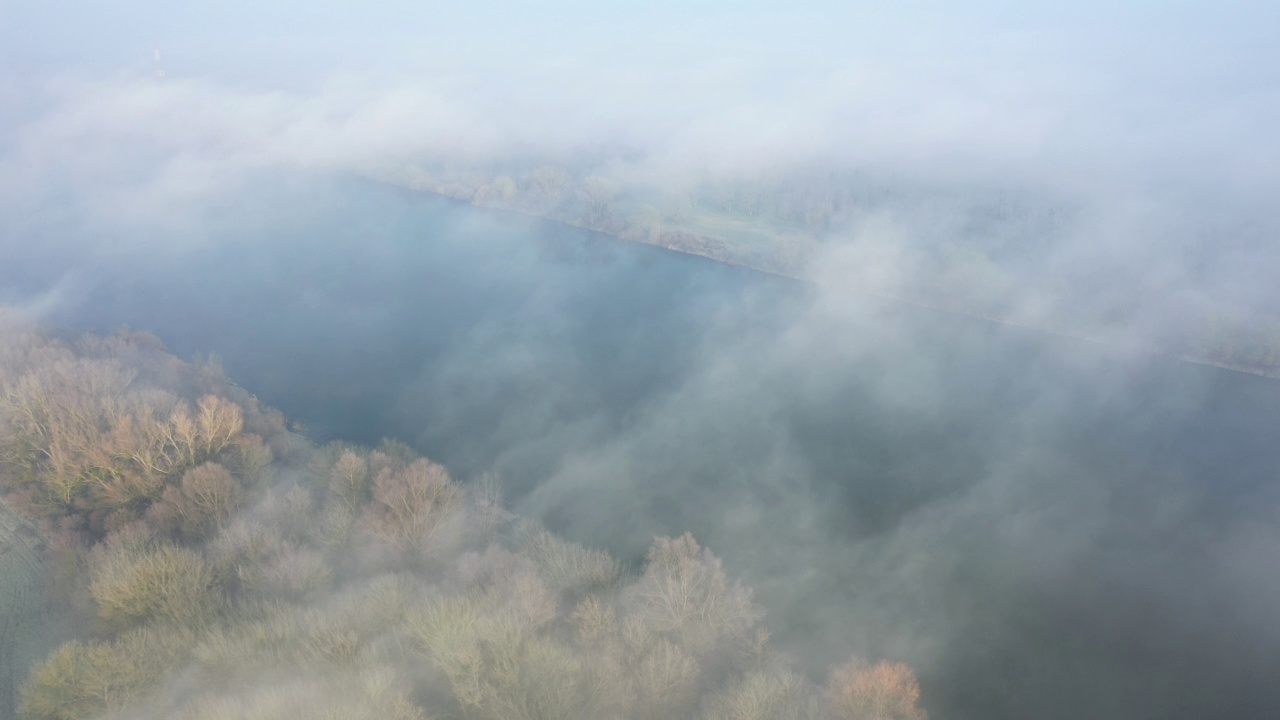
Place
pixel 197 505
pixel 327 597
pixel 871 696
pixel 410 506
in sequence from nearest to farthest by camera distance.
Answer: pixel 871 696, pixel 327 597, pixel 197 505, pixel 410 506

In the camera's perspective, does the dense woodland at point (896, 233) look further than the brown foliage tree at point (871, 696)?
Yes

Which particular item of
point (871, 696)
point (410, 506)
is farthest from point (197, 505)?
point (871, 696)

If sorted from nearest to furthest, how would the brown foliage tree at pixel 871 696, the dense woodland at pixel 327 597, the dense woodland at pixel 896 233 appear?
the dense woodland at pixel 327 597
the brown foliage tree at pixel 871 696
the dense woodland at pixel 896 233

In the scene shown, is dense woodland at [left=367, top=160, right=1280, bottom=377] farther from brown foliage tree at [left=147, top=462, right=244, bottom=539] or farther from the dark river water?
brown foliage tree at [left=147, top=462, right=244, bottom=539]

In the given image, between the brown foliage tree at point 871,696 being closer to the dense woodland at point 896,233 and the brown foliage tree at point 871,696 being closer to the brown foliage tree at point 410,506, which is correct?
the brown foliage tree at point 410,506

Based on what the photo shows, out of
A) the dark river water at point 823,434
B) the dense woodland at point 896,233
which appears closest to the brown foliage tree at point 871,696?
the dark river water at point 823,434

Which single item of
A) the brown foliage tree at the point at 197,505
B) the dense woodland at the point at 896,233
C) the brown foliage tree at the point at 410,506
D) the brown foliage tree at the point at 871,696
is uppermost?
the brown foliage tree at the point at 197,505

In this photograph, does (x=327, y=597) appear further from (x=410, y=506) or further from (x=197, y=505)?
(x=197, y=505)
